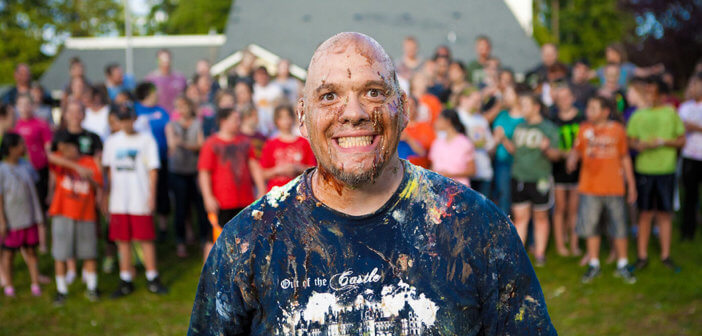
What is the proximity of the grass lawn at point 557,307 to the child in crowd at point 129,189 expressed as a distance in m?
0.38

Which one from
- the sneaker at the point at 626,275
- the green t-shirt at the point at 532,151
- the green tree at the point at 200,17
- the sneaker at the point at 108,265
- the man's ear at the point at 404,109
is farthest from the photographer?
the green tree at the point at 200,17

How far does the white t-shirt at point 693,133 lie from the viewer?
8.08 m

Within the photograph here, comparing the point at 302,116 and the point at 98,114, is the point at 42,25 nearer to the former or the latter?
the point at 98,114

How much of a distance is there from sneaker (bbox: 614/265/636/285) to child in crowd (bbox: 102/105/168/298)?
469 cm

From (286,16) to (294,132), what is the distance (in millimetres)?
22801

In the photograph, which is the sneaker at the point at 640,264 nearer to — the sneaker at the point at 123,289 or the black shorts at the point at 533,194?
the black shorts at the point at 533,194

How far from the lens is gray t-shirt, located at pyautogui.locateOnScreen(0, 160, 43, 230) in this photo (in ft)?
21.2

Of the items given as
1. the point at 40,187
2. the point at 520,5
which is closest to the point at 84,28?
the point at 520,5

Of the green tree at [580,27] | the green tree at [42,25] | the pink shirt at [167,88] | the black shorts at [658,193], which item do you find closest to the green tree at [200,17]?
the green tree at [42,25]

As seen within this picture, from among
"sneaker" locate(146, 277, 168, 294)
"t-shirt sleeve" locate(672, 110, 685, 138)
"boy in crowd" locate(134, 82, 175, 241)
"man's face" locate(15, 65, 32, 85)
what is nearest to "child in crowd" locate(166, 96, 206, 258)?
"boy in crowd" locate(134, 82, 175, 241)

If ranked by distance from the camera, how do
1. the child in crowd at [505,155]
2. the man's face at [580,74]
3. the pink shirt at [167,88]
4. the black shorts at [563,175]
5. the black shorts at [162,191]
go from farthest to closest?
1. the pink shirt at [167,88]
2. the man's face at [580,74]
3. the black shorts at [162,191]
4. the black shorts at [563,175]
5. the child in crowd at [505,155]

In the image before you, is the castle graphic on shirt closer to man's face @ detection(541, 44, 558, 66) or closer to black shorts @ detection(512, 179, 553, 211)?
black shorts @ detection(512, 179, 553, 211)

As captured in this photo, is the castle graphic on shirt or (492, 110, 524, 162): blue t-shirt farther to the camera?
(492, 110, 524, 162): blue t-shirt

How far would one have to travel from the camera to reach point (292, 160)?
6.04m
